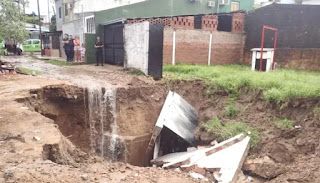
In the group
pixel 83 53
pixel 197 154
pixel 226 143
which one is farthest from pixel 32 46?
pixel 226 143

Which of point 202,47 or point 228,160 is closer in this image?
point 228,160

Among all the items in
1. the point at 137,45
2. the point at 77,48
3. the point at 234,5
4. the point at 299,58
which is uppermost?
the point at 234,5

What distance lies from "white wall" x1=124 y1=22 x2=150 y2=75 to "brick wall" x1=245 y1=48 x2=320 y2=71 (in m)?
6.58

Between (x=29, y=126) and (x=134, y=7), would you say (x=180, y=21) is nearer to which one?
(x=134, y=7)

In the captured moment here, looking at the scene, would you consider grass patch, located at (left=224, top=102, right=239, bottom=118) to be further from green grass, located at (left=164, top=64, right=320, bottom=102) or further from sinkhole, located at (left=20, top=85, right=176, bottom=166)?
sinkhole, located at (left=20, top=85, right=176, bottom=166)

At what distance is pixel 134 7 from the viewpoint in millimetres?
14695

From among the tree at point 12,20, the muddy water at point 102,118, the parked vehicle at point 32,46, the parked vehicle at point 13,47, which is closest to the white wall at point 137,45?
the muddy water at point 102,118

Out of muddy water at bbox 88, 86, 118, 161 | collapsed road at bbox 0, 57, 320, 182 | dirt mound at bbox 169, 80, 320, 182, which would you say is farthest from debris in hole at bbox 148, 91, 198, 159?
muddy water at bbox 88, 86, 118, 161

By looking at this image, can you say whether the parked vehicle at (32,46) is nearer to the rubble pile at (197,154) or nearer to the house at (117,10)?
the house at (117,10)

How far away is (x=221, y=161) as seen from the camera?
18.2ft

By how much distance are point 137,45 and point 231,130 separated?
534 centimetres

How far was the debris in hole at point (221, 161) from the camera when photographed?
525cm

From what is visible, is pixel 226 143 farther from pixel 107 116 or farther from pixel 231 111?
pixel 107 116

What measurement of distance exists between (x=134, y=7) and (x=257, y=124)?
10655 millimetres
